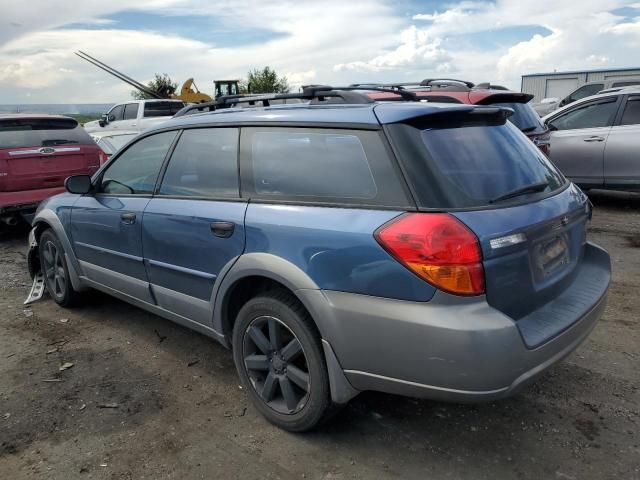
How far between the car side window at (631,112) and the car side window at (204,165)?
6.82 metres

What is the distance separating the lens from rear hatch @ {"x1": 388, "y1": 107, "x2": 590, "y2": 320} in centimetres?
228

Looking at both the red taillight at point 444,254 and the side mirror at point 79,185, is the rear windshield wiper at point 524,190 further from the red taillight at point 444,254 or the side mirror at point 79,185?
the side mirror at point 79,185

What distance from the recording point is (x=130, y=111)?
1706 centimetres

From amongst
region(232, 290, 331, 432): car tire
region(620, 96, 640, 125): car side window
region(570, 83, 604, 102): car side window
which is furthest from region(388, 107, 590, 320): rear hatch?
region(570, 83, 604, 102): car side window

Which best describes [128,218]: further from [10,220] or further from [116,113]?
[116,113]

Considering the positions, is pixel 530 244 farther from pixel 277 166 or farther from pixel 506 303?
pixel 277 166

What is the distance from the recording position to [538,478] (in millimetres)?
2424

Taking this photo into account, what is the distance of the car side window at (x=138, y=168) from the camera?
11.9ft

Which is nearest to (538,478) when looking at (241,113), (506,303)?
(506,303)

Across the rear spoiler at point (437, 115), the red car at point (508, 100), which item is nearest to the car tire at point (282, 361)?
the rear spoiler at point (437, 115)

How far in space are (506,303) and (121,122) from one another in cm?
1646

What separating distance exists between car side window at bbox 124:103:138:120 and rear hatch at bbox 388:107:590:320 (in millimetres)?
15704

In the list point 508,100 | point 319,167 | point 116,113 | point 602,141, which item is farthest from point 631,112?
point 116,113

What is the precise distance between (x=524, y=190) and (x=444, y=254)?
74cm
